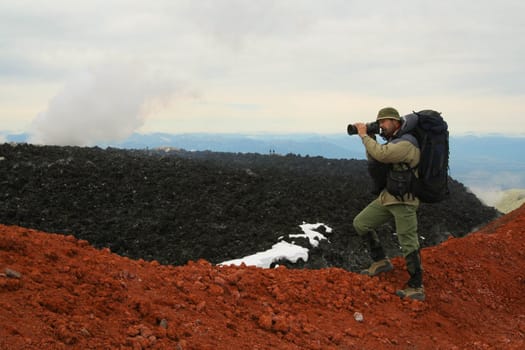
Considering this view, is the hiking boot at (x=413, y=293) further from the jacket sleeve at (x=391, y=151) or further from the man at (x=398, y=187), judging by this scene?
the jacket sleeve at (x=391, y=151)

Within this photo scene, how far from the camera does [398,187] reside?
228 inches

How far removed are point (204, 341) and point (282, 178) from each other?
44.8ft

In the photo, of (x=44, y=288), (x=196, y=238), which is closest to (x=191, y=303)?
(x=44, y=288)

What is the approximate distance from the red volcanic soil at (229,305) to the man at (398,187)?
1.87 ft

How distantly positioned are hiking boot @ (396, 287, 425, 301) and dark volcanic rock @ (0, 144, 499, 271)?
15.8 feet

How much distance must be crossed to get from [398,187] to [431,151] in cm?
60

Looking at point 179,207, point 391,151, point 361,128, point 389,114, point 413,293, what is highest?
point 389,114

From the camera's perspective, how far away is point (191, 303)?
4.93 metres

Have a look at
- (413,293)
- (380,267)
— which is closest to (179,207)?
(380,267)

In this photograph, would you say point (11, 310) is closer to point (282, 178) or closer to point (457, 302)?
point (457, 302)

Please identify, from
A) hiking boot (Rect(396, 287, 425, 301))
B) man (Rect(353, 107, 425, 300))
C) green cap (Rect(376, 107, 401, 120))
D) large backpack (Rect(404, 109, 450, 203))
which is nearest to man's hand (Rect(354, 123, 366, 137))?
man (Rect(353, 107, 425, 300))

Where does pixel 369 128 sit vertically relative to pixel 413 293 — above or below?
above

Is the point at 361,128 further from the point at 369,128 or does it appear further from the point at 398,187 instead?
the point at 398,187

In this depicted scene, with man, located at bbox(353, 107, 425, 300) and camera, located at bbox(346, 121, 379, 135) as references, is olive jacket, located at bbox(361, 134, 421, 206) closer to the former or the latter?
man, located at bbox(353, 107, 425, 300)
